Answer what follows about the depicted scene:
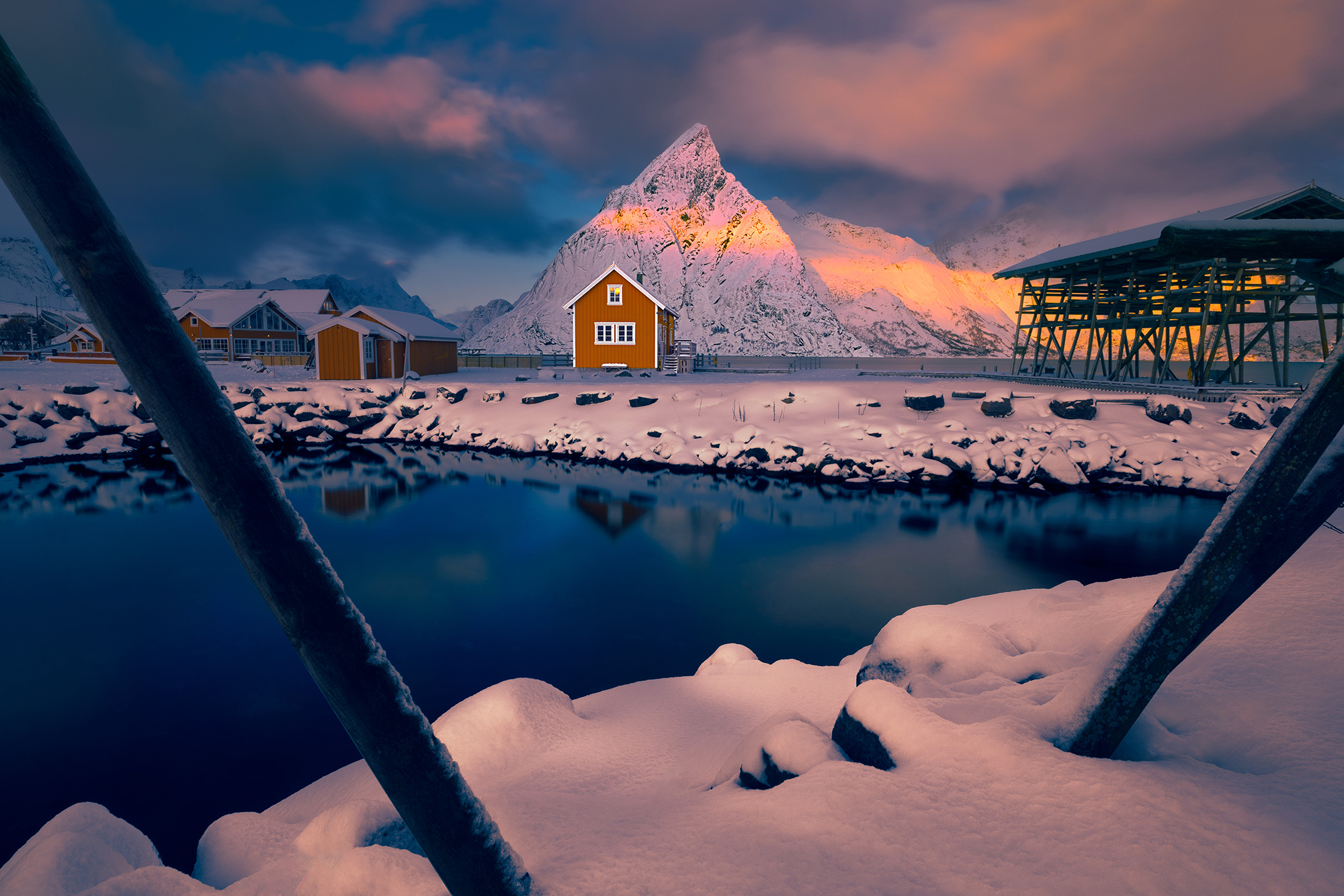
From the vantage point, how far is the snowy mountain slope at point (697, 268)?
90.0 meters

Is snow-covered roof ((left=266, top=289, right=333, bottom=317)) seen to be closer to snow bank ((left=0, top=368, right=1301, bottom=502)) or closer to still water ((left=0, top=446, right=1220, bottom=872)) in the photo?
snow bank ((left=0, top=368, right=1301, bottom=502))

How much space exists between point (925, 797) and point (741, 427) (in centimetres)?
1764

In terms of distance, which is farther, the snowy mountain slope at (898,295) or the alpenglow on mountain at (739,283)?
the snowy mountain slope at (898,295)

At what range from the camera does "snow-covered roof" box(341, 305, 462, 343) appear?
31797mm

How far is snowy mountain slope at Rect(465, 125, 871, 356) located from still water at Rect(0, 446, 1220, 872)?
69.9 m

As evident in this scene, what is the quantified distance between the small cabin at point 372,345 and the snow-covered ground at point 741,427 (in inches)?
124

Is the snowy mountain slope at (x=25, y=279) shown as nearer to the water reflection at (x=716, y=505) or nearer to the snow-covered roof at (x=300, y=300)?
the snow-covered roof at (x=300, y=300)

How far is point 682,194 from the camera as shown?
11062 centimetres

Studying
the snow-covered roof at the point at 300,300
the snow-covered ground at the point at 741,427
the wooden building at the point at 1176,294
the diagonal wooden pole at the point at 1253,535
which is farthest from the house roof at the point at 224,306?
the diagonal wooden pole at the point at 1253,535

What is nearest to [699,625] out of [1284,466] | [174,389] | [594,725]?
[594,725]

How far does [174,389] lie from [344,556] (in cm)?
1131

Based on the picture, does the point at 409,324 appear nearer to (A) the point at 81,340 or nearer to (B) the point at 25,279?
(A) the point at 81,340

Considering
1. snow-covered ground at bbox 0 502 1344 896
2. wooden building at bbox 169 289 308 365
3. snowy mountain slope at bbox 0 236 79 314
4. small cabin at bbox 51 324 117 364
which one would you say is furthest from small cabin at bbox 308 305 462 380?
snowy mountain slope at bbox 0 236 79 314

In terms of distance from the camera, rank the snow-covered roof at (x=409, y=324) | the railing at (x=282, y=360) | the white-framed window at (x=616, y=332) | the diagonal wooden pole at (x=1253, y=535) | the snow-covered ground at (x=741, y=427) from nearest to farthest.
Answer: the diagonal wooden pole at (x=1253, y=535) → the snow-covered ground at (x=741, y=427) → the snow-covered roof at (x=409, y=324) → the white-framed window at (x=616, y=332) → the railing at (x=282, y=360)
